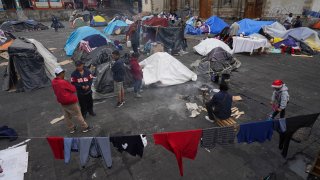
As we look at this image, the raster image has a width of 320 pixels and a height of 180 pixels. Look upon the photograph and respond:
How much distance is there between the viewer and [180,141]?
4.39m

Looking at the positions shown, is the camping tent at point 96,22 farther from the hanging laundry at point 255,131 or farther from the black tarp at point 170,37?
the hanging laundry at point 255,131

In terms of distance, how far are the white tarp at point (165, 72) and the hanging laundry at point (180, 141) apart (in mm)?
5472

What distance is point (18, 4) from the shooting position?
126 feet

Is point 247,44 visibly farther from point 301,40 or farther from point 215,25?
point 215,25

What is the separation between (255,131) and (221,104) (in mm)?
1489

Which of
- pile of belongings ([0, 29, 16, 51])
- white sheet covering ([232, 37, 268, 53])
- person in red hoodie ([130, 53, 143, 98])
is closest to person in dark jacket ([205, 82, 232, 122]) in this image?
person in red hoodie ([130, 53, 143, 98])

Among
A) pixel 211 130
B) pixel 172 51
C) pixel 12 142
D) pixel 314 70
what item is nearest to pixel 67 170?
pixel 12 142

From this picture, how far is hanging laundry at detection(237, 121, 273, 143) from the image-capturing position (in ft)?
15.3

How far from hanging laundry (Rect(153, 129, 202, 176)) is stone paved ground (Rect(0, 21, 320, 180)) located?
0.80 m

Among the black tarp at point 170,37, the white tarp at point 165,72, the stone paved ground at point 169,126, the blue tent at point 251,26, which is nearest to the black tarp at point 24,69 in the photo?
the stone paved ground at point 169,126

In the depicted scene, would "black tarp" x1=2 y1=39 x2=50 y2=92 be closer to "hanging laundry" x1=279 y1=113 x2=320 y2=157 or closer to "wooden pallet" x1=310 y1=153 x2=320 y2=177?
"hanging laundry" x1=279 y1=113 x2=320 y2=157

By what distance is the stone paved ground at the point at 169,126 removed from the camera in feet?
16.6

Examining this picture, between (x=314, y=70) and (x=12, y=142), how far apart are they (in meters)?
13.7

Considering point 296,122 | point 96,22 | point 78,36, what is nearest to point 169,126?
point 296,122
